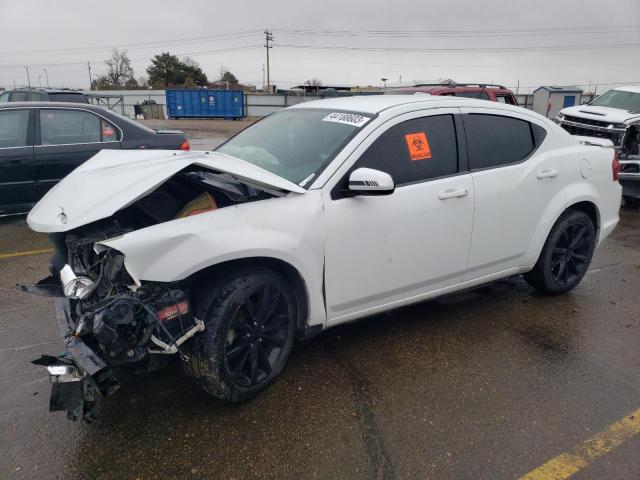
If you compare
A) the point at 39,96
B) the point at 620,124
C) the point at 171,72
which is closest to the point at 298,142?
the point at 620,124

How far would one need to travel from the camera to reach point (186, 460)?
244 cm

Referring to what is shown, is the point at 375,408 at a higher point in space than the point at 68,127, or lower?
lower

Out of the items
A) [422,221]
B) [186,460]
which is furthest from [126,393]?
[422,221]

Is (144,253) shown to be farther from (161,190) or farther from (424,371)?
(424,371)

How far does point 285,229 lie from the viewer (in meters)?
2.77

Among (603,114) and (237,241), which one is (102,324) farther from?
(603,114)

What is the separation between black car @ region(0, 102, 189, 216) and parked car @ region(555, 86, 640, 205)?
23.8 ft

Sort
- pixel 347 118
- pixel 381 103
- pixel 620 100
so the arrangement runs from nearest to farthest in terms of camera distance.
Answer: pixel 347 118, pixel 381 103, pixel 620 100

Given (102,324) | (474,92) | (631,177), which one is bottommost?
(631,177)

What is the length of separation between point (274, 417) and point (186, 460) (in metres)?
0.53

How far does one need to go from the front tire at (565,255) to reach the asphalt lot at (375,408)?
1.18 ft

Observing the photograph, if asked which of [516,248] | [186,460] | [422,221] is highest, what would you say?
[422,221]

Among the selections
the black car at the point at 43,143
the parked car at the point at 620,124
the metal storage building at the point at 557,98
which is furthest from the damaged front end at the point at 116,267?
the metal storage building at the point at 557,98

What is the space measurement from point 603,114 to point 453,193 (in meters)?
8.20
